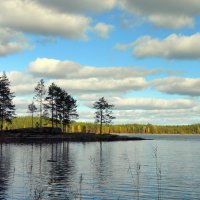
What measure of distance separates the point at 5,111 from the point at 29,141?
1482cm

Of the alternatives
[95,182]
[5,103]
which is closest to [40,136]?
[5,103]

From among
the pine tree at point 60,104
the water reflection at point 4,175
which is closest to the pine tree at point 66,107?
the pine tree at point 60,104

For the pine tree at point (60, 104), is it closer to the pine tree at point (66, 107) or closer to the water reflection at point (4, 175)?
the pine tree at point (66, 107)

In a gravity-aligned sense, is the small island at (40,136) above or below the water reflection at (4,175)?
above

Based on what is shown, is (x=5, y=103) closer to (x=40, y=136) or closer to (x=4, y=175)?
(x=40, y=136)

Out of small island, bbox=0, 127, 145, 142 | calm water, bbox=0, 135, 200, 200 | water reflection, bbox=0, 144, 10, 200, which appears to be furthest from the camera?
small island, bbox=0, 127, 145, 142

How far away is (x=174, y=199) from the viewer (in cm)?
2792

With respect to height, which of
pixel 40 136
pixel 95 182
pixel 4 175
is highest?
pixel 40 136

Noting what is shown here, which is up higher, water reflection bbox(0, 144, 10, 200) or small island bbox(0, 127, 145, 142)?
small island bbox(0, 127, 145, 142)

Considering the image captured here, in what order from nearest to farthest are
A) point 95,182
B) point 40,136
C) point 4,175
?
point 95,182, point 4,175, point 40,136

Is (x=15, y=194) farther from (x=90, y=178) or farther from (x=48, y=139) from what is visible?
(x=48, y=139)

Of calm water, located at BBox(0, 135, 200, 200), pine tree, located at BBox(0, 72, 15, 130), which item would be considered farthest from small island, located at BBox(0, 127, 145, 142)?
calm water, located at BBox(0, 135, 200, 200)

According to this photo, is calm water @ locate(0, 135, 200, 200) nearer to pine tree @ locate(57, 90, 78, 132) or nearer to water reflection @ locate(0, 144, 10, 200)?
water reflection @ locate(0, 144, 10, 200)

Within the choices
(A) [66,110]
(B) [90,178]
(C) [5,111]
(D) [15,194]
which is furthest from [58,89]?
(D) [15,194]
